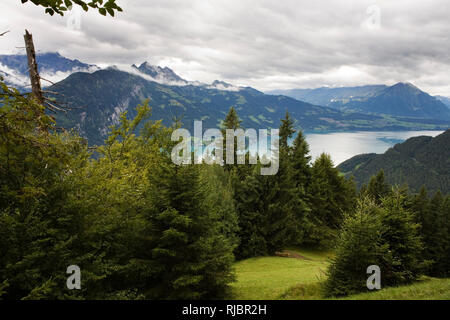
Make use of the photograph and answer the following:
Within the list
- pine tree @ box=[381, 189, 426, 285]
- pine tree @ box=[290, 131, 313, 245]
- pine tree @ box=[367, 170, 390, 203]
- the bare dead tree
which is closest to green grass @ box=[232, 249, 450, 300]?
pine tree @ box=[381, 189, 426, 285]

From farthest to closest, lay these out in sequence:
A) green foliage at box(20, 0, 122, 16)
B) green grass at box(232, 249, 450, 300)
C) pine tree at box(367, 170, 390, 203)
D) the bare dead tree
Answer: pine tree at box(367, 170, 390, 203) → green grass at box(232, 249, 450, 300) → the bare dead tree → green foliage at box(20, 0, 122, 16)

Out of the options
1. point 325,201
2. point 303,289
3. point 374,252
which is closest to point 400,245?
point 374,252

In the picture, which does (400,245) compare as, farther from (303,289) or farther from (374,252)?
(303,289)

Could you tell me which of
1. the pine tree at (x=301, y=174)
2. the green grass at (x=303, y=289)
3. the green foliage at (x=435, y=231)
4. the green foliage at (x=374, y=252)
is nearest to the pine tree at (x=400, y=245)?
the green foliage at (x=374, y=252)

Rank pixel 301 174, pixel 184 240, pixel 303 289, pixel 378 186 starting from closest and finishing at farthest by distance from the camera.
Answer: pixel 184 240, pixel 303 289, pixel 301 174, pixel 378 186

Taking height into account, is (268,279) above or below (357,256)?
below

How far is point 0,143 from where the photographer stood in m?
4.90

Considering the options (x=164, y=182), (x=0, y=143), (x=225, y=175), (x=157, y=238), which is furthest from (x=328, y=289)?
(x=225, y=175)

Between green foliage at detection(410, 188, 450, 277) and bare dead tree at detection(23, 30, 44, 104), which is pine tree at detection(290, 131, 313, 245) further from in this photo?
bare dead tree at detection(23, 30, 44, 104)

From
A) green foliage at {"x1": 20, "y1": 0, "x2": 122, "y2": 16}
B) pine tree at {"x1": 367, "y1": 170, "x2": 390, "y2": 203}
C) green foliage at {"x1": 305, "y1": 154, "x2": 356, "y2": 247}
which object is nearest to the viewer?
green foliage at {"x1": 20, "y1": 0, "x2": 122, "y2": 16}

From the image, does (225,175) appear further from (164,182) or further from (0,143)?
(0,143)

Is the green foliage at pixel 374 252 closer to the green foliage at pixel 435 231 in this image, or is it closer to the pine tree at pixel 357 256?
the pine tree at pixel 357 256
